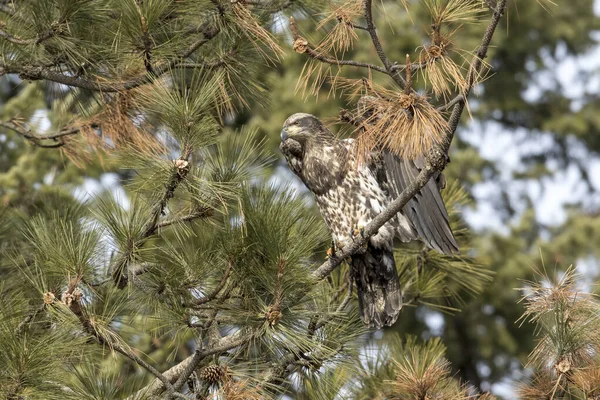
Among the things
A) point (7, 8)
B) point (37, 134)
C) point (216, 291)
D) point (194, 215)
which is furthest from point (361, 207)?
point (7, 8)

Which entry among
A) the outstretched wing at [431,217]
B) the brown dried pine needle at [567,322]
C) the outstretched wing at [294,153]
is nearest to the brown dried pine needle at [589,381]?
the brown dried pine needle at [567,322]

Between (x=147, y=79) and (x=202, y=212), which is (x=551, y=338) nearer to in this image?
(x=202, y=212)

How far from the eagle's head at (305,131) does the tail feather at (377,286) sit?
58 cm

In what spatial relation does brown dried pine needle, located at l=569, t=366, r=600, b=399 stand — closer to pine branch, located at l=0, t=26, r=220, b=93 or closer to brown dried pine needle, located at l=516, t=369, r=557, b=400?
brown dried pine needle, located at l=516, t=369, r=557, b=400

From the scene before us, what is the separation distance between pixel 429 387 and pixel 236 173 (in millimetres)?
1013

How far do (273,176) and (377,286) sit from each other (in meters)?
1.61

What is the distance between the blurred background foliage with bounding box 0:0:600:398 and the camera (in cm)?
307

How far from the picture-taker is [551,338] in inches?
119

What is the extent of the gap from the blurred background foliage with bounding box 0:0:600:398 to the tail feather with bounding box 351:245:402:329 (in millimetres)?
101

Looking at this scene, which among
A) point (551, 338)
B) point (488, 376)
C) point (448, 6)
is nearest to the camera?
point (448, 6)

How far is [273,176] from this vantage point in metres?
5.57

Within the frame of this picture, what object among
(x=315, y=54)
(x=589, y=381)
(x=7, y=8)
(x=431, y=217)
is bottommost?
(x=7, y=8)

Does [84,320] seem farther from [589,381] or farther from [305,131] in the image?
[305,131]

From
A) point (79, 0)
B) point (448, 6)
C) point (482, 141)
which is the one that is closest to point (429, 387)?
point (448, 6)
